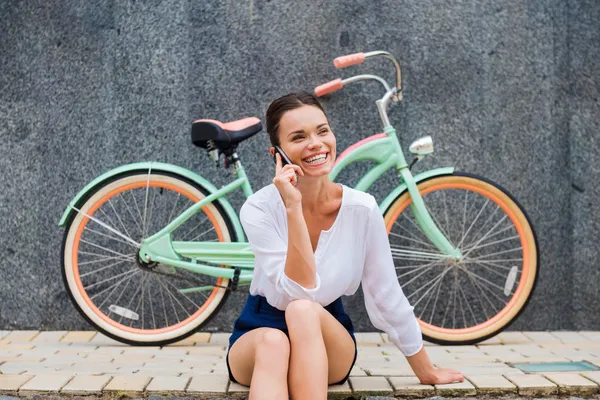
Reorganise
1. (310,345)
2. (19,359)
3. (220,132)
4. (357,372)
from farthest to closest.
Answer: (220,132) → (19,359) → (357,372) → (310,345)

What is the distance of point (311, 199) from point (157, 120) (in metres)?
1.96

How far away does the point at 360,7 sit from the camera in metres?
4.73

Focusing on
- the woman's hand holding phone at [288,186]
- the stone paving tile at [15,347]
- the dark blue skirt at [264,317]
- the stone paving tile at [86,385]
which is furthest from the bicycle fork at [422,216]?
the stone paving tile at [15,347]

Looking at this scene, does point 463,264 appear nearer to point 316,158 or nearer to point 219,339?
point 219,339

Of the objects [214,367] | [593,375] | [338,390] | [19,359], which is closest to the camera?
[338,390]

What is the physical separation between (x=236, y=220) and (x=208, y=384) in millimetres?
1204

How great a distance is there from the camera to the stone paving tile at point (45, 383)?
311cm

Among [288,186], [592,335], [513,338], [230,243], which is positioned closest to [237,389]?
[288,186]

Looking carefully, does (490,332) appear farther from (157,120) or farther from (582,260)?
(157,120)

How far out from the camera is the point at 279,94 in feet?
15.5

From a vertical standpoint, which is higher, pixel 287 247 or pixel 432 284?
pixel 287 247

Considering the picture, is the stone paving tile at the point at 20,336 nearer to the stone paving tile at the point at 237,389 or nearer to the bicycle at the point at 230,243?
the bicycle at the point at 230,243

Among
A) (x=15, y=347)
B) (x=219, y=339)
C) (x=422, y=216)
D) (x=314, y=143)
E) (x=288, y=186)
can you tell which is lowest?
(x=219, y=339)

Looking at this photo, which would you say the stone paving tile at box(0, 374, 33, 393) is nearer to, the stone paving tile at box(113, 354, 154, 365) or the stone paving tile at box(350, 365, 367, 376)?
the stone paving tile at box(113, 354, 154, 365)
